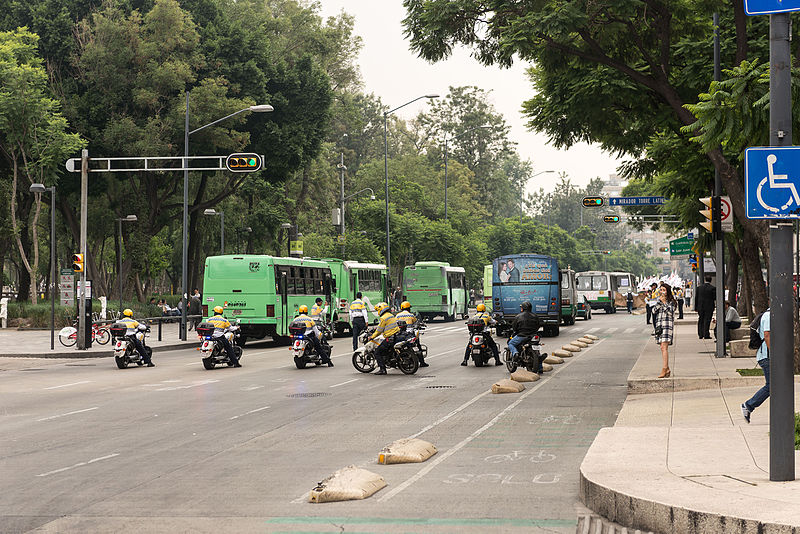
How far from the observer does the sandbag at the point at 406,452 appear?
1097 centimetres

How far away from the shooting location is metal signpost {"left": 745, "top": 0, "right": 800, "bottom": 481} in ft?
27.1

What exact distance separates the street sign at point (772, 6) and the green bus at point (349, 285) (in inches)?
1261

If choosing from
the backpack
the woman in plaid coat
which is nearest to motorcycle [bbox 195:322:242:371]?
the woman in plaid coat

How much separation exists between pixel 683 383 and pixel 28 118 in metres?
35.0

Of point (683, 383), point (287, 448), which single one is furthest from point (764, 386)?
point (287, 448)

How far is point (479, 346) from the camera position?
81.6ft

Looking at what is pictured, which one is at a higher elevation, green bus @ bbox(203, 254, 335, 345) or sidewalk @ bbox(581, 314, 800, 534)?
green bus @ bbox(203, 254, 335, 345)

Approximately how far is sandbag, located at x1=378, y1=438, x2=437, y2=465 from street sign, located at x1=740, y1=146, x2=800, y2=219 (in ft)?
15.0

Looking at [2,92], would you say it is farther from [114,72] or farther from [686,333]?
[686,333]

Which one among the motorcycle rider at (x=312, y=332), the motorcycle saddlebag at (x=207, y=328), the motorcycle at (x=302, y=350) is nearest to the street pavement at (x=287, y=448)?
the motorcycle at (x=302, y=350)

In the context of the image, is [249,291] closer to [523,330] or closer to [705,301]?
[523,330]

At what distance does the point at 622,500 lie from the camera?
7.95 meters

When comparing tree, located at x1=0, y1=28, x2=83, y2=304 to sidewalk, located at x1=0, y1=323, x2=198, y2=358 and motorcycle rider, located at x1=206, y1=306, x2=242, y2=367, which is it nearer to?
sidewalk, located at x1=0, y1=323, x2=198, y2=358

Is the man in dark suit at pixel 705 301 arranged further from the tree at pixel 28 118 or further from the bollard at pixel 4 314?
the bollard at pixel 4 314
